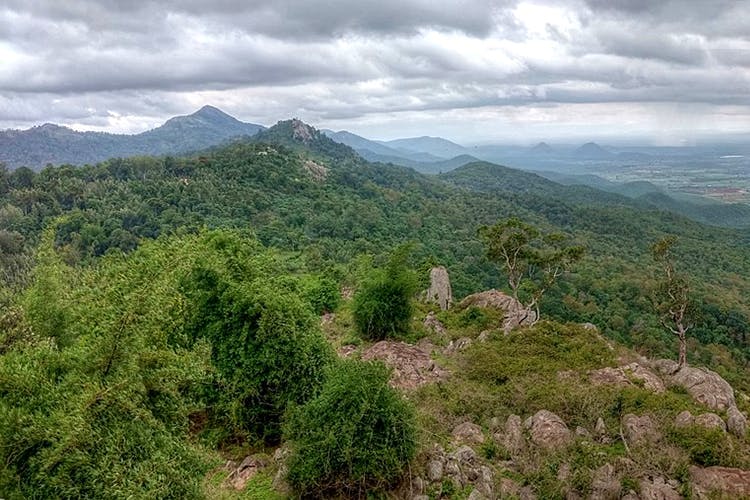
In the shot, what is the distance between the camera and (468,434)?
1271cm

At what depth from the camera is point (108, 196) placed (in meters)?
70.5

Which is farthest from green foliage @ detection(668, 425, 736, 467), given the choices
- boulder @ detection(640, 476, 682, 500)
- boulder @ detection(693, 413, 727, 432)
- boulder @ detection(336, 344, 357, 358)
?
boulder @ detection(336, 344, 357, 358)

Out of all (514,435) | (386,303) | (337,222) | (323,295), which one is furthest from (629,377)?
(337,222)

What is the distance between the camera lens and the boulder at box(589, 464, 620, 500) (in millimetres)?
9320

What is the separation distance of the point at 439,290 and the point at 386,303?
11290 millimetres

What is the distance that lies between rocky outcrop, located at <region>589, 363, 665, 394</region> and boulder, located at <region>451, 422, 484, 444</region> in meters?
5.28

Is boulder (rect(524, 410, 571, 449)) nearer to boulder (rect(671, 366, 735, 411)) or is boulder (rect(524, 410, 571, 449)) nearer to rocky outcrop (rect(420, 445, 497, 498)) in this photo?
rocky outcrop (rect(420, 445, 497, 498))

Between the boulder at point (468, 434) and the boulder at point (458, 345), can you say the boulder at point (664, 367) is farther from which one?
the boulder at point (468, 434)

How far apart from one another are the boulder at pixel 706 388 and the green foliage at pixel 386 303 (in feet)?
34.7

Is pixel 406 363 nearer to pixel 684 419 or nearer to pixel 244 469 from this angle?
pixel 244 469

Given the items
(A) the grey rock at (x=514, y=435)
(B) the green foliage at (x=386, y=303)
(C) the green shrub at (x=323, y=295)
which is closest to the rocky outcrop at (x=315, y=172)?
(C) the green shrub at (x=323, y=295)

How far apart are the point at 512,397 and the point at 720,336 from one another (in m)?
44.3

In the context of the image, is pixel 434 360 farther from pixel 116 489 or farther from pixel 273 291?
pixel 116 489

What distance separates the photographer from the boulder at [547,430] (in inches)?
457
